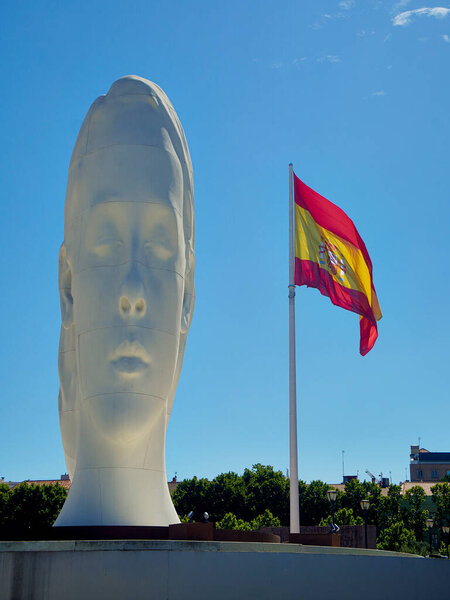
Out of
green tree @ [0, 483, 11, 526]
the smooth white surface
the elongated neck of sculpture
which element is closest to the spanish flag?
the smooth white surface

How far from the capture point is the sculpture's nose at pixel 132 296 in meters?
15.1

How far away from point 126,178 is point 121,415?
4.74 m

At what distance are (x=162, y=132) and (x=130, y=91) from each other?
113 cm

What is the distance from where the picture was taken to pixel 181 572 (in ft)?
35.9

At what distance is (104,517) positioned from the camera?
46.6 ft

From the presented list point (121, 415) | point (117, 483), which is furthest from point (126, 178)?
point (117, 483)

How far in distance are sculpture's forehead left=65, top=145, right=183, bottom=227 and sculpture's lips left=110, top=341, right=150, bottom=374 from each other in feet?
9.57

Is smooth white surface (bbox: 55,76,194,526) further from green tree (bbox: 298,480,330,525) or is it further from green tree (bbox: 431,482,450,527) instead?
green tree (bbox: 431,482,450,527)

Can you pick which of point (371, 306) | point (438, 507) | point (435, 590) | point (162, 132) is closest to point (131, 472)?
point (435, 590)

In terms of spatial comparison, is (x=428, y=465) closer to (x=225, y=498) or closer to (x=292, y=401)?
(x=225, y=498)

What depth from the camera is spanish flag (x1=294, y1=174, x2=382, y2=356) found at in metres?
20.4

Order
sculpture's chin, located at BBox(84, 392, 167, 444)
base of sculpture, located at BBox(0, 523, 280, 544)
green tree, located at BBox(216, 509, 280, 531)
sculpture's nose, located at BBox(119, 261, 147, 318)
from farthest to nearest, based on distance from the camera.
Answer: green tree, located at BBox(216, 509, 280, 531) → sculpture's nose, located at BBox(119, 261, 147, 318) → sculpture's chin, located at BBox(84, 392, 167, 444) → base of sculpture, located at BBox(0, 523, 280, 544)

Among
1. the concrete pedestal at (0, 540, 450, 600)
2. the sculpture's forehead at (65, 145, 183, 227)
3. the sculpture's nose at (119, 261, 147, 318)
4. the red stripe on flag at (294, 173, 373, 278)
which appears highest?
the red stripe on flag at (294, 173, 373, 278)

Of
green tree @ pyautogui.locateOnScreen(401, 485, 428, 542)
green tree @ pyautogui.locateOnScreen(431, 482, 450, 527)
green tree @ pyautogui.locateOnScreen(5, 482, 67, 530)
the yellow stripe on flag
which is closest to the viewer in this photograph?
the yellow stripe on flag
